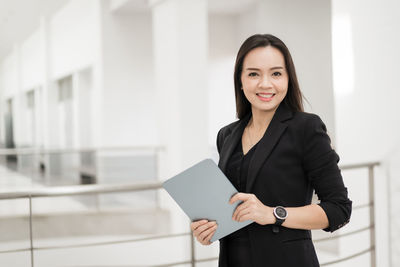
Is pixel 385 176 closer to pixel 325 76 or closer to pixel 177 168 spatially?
pixel 177 168

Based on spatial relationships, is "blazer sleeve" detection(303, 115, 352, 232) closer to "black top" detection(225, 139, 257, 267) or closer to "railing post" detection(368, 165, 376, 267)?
"black top" detection(225, 139, 257, 267)

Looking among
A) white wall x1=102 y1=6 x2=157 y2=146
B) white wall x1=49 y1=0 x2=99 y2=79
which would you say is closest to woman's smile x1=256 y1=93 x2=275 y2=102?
white wall x1=102 y1=6 x2=157 y2=146

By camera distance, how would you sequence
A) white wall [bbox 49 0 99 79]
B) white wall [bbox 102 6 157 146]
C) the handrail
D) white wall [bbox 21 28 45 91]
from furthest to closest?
white wall [bbox 21 28 45 91]
white wall [bbox 49 0 99 79]
white wall [bbox 102 6 157 146]
the handrail

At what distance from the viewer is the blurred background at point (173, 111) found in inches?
102

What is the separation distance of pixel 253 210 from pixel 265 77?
0.28 meters

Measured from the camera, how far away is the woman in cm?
97

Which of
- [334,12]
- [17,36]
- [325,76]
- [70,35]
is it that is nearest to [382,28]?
[334,12]

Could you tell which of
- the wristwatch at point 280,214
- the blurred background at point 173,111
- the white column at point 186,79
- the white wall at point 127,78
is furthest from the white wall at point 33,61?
the wristwatch at point 280,214

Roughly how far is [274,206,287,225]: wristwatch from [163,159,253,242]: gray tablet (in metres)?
0.06

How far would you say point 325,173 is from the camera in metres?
0.97

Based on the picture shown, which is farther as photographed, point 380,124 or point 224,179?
point 380,124

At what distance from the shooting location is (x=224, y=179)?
3.18ft

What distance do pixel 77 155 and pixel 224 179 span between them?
837 cm

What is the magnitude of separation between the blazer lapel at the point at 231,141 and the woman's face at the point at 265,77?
10cm
